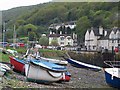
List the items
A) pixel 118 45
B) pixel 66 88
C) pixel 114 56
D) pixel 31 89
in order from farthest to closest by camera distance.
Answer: pixel 118 45 → pixel 114 56 → pixel 66 88 → pixel 31 89

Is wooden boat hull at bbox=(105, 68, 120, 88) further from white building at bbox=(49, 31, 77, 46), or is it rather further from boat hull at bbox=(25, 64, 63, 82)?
white building at bbox=(49, 31, 77, 46)

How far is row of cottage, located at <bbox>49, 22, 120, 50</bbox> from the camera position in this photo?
34.7 meters

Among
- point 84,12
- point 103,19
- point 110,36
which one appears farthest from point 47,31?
point 110,36

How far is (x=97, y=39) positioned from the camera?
125ft

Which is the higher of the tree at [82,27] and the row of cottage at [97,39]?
the tree at [82,27]

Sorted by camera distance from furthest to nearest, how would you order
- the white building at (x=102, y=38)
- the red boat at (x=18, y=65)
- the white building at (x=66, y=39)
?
the white building at (x=66, y=39) → the white building at (x=102, y=38) → the red boat at (x=18, y=65)

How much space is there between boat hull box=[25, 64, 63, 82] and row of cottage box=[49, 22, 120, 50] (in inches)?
932

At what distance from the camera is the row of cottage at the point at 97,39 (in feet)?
114

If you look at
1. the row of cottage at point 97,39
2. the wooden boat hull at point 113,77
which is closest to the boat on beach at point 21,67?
the wooden boat hull at point 113,77

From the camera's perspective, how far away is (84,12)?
185 ft

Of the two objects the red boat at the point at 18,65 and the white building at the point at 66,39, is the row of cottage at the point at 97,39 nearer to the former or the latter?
the white building at the point at 66,39

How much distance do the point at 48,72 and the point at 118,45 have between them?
24631mm

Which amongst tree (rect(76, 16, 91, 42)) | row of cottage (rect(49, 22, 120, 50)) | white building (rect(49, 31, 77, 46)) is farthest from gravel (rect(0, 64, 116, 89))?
white building (rect(49, 31, 77, 46))

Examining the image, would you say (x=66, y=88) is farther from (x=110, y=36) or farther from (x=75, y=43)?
(x=75, y=43)
